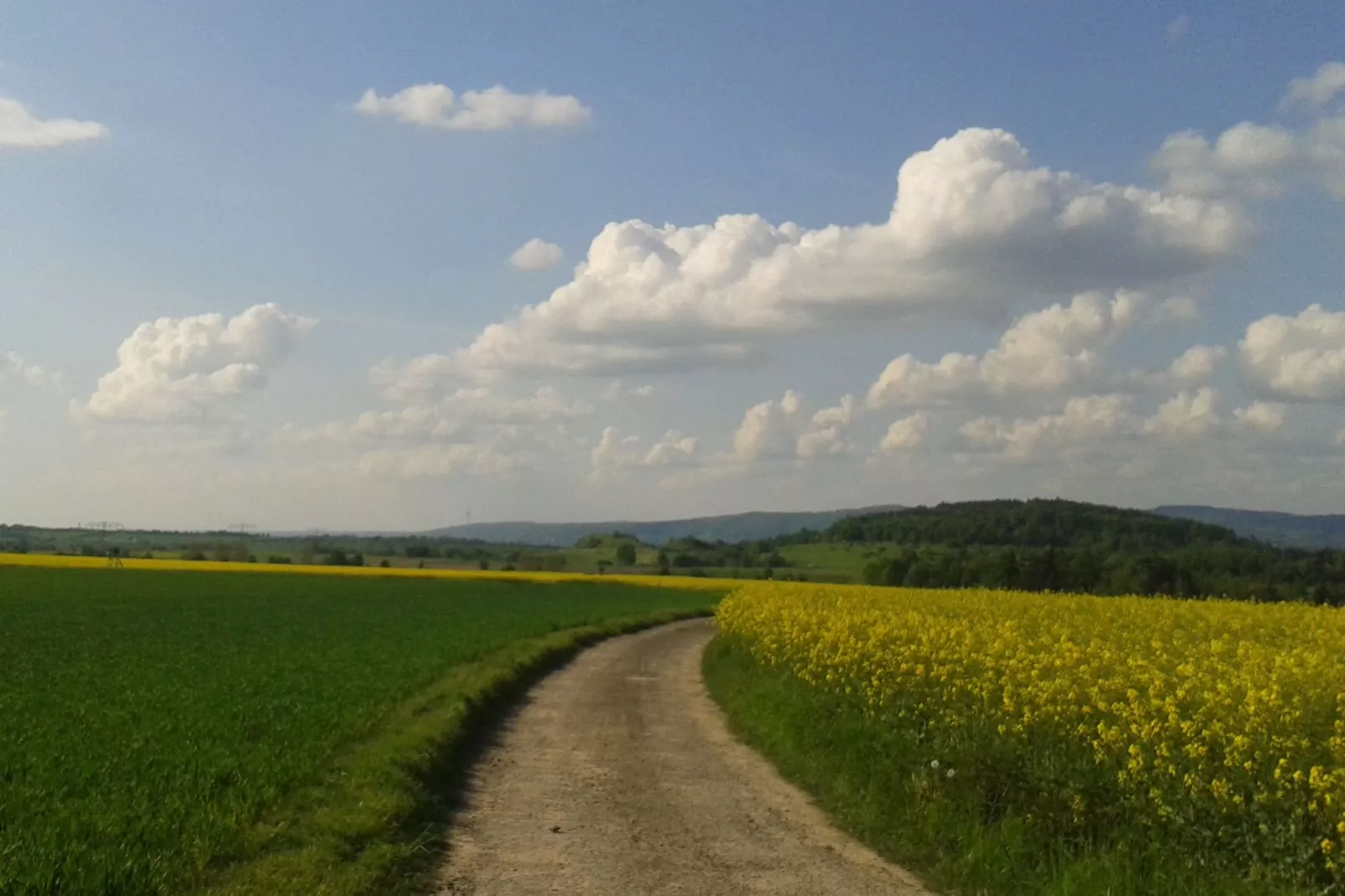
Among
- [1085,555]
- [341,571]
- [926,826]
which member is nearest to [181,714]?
[926,826]

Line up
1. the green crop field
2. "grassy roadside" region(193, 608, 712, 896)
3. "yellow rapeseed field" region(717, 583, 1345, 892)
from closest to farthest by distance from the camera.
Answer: "yellow rapeseed field" region(717, 583, 1345, 892)
"grassy roadside" region(193, 608, 712, 896)
the green crop field

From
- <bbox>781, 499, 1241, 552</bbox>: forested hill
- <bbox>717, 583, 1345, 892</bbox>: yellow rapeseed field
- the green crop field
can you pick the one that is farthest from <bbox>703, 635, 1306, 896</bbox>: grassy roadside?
<bbox>781, 499, 1241, 552</bbox>: forested hill

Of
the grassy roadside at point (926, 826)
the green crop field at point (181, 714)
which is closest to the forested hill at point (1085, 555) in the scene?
the grassy roadside at point (926, 826)

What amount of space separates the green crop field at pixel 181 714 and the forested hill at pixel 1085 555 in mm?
21788

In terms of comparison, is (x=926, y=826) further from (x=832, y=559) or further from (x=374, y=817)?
(x=832, y=559)

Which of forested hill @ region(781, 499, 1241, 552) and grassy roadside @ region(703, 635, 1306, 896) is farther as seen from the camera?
forested hill @ region(781, 499, 1241, 552)

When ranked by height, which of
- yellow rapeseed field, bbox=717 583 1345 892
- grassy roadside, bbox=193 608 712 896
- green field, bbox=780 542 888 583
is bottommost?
green field, bbox=780 542 888 583

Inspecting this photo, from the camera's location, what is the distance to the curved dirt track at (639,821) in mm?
8727

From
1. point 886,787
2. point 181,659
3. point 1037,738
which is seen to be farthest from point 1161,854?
point 181,659

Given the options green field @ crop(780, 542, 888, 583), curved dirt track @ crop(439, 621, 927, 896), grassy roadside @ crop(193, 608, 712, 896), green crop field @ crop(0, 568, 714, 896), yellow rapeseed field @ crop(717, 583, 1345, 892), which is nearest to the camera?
yellow rapeseed field @ crop(717, 583, 1345, 892)

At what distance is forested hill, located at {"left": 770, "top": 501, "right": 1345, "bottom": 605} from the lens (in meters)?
48.0

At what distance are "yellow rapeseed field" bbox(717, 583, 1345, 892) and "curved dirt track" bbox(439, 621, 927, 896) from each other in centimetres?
155

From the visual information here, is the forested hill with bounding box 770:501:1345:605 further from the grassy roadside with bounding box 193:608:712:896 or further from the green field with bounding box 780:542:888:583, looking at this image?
the grassy roadside with bounding box 193:608:712:896

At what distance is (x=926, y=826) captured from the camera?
9953mm
